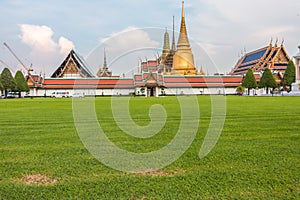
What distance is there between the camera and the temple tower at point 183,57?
75.4 metres

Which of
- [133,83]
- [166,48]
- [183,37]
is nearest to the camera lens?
[133,83]

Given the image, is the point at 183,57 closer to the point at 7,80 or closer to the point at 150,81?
the point at 150,81

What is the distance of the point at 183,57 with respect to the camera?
7525cm

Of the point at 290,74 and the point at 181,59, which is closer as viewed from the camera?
the point at 290,74

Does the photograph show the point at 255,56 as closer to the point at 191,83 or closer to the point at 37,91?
the point at 191,83

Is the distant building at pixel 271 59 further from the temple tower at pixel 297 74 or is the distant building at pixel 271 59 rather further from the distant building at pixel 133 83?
the distant building at pixel 133 83

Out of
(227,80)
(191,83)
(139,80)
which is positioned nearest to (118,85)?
(139,80)

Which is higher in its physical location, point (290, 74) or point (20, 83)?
point (290, 74)

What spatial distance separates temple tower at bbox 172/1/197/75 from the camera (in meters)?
75.4

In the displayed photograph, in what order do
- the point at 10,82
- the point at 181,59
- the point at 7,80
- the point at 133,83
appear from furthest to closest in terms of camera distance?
the point at 181,59 → the point at 133,83 → the point at 10,82 → the point at 7,80

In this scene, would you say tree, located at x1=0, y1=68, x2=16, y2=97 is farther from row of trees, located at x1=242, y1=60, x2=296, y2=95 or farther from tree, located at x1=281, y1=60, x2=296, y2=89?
tree, located at x1=281, y1=60, x2=296, y2=89

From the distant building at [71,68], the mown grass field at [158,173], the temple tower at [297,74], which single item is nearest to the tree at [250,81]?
the temple tower at [297,74]

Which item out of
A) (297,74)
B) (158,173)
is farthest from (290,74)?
(158,173)

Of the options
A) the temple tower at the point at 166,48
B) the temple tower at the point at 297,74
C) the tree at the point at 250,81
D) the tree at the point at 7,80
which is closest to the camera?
the tree at the point at 7,80
